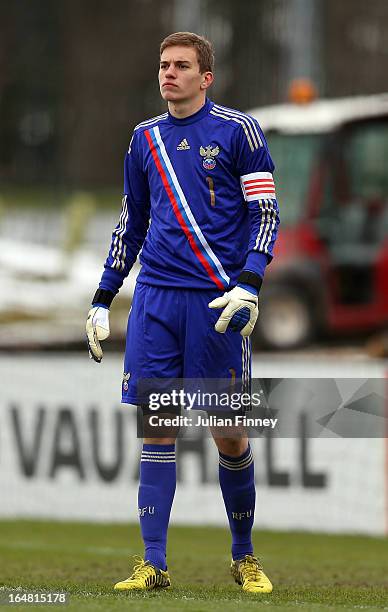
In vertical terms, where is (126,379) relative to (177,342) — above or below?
below

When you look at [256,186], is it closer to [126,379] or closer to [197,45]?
[197,45]

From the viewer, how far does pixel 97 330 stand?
5.73m

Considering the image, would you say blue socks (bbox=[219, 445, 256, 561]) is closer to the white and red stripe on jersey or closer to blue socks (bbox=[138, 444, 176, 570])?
blue socks (bbox=[138, 444, 176, 570])

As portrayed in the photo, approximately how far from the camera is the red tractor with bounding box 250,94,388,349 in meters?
15.4

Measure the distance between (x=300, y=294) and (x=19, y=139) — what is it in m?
4.45

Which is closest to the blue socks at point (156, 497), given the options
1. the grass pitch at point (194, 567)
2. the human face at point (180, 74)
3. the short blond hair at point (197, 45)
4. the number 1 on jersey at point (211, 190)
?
the grass pitch at point (194, 567)

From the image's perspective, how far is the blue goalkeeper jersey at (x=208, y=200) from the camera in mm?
5480

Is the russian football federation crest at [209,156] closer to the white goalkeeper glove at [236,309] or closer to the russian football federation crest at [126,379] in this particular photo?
the white goalkeeper glove at [236,309]

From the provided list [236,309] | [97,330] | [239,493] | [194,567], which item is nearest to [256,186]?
[236,309]

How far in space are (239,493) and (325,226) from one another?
10.2 metres

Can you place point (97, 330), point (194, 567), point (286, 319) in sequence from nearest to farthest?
point (97, 330) → point (194, 567) → point (286, 319)

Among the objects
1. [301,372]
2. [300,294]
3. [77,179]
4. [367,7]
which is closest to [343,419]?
[301,372]

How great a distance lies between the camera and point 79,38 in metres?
19.4

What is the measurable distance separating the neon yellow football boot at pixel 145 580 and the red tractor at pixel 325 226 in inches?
392
